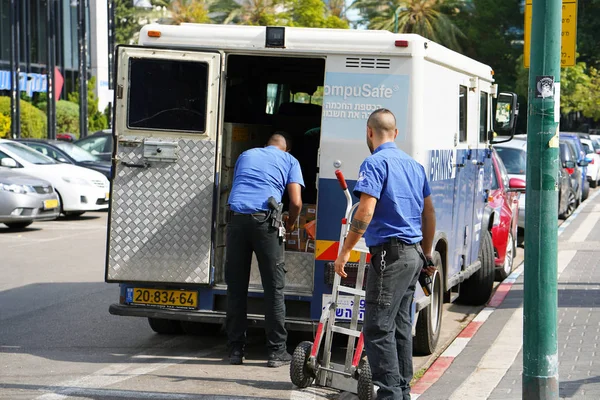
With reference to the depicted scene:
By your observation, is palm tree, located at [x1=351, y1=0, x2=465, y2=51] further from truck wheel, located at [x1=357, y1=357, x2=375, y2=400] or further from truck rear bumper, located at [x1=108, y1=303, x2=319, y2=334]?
truck wheel, located at [x1=357, y1=357, x2=375, y2=400]

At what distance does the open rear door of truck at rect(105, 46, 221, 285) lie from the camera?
8.16 m

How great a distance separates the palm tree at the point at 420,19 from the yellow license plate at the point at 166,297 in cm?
4315

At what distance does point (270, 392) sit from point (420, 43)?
114 inches

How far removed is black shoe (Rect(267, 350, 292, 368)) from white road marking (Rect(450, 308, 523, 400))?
4.69 ft

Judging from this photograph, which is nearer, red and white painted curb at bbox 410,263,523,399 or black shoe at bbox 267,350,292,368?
red and white painted curb at bbox 410,263,523,399

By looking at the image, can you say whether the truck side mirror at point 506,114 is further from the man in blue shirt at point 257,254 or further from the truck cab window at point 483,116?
the man in blue shirt at point 257,254

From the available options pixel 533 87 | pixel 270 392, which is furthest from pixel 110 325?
pixel 533 87

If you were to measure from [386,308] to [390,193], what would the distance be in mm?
690

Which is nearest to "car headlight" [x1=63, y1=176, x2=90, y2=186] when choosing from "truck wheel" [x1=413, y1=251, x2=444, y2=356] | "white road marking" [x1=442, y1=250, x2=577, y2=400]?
"white road marking" [x1=442, y1=250, x2=577, y2=400]

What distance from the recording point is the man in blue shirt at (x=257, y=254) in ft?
25.9

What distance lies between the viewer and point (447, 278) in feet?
30.2

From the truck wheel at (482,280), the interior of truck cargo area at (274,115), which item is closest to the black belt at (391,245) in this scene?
the interior of truck cargo area at (274,115)

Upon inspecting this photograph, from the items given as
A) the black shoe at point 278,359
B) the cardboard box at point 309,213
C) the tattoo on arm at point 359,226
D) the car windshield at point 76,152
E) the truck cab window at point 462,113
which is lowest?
the black shoe at point 278,359

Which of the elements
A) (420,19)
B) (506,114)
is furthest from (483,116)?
(420,19)
